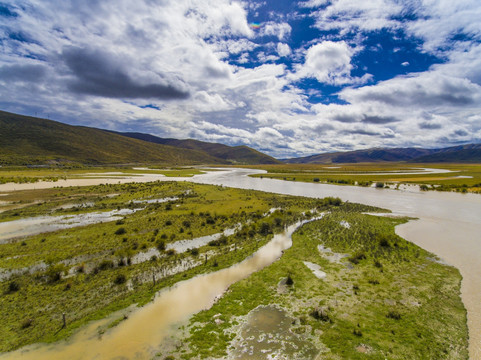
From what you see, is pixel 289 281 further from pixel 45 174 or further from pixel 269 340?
pixel 45 174

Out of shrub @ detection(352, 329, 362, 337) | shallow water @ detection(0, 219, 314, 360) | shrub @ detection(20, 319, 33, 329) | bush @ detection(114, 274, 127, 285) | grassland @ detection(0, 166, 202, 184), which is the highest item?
grassland @ detection(0, 166, 202, 184)

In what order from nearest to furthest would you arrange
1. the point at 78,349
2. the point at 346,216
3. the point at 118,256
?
the point at 78,349 → the point at 118,256 → the point at 346,216

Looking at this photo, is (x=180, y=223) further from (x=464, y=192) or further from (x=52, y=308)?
(x=464, y=192)

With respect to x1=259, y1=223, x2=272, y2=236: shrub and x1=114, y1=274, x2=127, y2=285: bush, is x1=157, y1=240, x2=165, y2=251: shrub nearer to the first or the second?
x1=114, y1=274, x2=127, y2=285: bush

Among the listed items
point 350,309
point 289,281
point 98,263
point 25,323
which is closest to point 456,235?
point 350,309

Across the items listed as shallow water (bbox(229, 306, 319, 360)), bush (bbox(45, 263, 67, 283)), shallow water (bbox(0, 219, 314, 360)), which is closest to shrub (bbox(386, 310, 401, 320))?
shallow water (bbox(229, 306, 319, 360))

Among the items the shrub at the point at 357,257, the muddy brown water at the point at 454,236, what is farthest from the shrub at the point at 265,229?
the muddy brown water at the point at 454,236

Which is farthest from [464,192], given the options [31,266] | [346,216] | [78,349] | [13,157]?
[13,157]
